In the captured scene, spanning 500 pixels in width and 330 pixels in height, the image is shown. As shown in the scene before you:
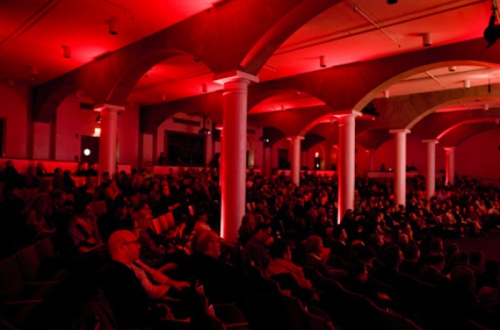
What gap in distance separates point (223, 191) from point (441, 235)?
8.04 m

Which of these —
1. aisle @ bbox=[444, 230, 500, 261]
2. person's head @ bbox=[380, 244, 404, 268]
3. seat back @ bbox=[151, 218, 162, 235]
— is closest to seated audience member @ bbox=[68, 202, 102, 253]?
seat back @ bbox=[151, 218, 162, 235]

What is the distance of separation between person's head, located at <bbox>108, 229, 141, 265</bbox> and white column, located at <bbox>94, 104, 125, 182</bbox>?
781 centimetres

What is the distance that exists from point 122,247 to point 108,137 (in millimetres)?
8099

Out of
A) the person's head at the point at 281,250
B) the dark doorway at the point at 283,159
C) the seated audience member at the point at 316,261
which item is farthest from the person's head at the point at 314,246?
the dark doorway at the point at 283,159

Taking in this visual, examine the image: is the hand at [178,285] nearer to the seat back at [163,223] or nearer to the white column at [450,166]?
the seat back at [163,223]

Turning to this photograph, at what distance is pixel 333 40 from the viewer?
8.47 m

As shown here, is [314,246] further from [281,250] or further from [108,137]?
[108,137]

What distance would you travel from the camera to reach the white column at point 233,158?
6.57 meters

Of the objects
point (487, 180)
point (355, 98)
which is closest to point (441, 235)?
point (355, 98)

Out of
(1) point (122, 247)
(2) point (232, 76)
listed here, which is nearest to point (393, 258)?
(1) point (122, 247)

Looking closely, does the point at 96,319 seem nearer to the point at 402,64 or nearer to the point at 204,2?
the point at 204,2

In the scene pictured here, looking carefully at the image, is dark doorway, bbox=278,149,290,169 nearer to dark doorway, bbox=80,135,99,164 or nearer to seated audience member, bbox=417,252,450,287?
dark doorway, bbox=80,135,99,164

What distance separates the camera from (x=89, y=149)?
1645 centimetres

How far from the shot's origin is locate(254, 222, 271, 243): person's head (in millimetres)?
5721
